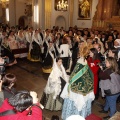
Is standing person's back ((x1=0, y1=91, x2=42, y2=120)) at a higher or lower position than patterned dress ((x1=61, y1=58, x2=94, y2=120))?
higher

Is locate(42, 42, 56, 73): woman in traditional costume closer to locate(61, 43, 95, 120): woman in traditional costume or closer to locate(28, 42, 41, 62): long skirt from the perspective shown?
locate(28, 42, 41, 62): long skirt

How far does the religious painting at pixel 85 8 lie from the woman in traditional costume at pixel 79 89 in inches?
539

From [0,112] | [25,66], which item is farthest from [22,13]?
[0,112]

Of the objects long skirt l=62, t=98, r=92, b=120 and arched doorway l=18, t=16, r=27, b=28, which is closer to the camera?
long skirt l=62, t=98, r=92, b=120

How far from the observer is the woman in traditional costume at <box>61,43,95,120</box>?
4.15 meters

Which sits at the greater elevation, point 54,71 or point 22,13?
point 22,13

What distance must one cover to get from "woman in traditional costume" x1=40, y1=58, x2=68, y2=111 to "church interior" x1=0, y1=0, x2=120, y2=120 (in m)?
0.23

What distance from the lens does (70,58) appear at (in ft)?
28.1

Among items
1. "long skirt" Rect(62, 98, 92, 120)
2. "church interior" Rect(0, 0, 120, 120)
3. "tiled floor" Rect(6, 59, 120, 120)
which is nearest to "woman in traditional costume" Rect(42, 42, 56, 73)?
"church interior" Rect(0, 0, 120, 120)

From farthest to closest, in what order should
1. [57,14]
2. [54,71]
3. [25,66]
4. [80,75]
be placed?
[57,14]
[25,66]
[54,71]
[80,75]

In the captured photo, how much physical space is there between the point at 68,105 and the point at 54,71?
92 cm

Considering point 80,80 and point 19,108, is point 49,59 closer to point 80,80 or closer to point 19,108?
point 80,80

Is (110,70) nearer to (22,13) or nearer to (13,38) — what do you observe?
(13,38)

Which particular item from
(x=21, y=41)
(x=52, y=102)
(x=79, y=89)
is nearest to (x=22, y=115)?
(x=79, y=89)
